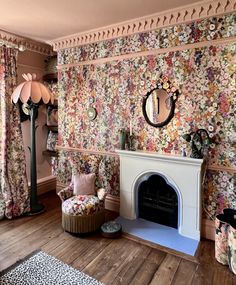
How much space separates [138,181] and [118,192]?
1.57 feet

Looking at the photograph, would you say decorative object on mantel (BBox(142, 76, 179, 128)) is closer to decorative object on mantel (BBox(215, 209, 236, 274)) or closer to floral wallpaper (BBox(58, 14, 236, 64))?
floral wallpaper (BBox(58, 14, 236, 64))

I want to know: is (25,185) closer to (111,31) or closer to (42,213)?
(42,213)

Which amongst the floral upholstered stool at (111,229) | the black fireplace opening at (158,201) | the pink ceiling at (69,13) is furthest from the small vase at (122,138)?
the pink ceiling at (69,13)

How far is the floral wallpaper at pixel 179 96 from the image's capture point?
8.14ft

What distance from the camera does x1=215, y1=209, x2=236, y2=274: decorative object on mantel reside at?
2096mm

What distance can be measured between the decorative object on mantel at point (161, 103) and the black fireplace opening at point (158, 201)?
2.51 feet

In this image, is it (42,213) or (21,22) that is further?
(42,213)

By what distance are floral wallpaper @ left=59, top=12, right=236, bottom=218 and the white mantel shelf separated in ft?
0.45

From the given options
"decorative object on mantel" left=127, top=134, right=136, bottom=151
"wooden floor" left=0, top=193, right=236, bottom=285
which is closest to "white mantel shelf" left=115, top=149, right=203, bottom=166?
"decorative object on mantel" left=127, top=134, right=136, bottom=151

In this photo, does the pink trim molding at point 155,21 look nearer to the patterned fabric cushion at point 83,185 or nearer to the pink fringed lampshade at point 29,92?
the pink fringed lampshade at point 29,92

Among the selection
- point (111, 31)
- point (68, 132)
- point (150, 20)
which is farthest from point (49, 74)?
point (150, 20)

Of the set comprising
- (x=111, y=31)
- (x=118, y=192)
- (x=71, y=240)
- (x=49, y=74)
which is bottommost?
(x=71, y=240)

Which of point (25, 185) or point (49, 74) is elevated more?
point (49, 74)

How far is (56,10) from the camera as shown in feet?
8.39
